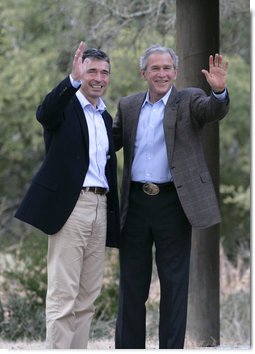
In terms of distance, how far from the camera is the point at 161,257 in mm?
5305

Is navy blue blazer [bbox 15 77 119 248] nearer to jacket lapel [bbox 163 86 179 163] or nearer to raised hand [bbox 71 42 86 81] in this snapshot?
raised hand [bbox 71 42 86 81]

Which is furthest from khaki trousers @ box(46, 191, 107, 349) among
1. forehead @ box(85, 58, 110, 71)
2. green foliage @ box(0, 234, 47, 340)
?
green foliage @ box(0, 234, 47, 340)

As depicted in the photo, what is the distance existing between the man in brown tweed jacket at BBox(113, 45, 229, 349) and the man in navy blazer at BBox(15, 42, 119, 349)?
275mm

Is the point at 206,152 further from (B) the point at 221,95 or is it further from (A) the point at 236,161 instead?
(A) the point at 236,161

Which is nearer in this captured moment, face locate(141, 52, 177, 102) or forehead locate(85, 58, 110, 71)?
forehead locate(85, 58, 110, 71)

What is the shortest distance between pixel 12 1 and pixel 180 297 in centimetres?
1229

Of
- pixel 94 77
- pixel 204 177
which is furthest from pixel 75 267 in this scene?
pixel 94 77

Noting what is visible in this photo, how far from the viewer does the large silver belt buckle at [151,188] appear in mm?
5242

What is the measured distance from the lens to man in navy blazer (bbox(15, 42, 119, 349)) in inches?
195

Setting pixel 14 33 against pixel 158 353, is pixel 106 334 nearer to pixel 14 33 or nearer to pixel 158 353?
pixel 158 353

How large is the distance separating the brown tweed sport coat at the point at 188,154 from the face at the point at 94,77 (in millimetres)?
392

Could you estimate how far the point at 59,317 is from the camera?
4980 mm

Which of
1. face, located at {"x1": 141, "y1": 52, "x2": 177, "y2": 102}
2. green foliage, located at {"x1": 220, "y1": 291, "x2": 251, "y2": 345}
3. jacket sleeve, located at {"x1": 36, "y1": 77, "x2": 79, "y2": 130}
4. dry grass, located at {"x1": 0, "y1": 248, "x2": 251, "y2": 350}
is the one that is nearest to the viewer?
jacket sleeve, located at {"x1": 36, "y1": 77, "x2": 79, "y2": 130}

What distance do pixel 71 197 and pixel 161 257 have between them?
2.35 ft
